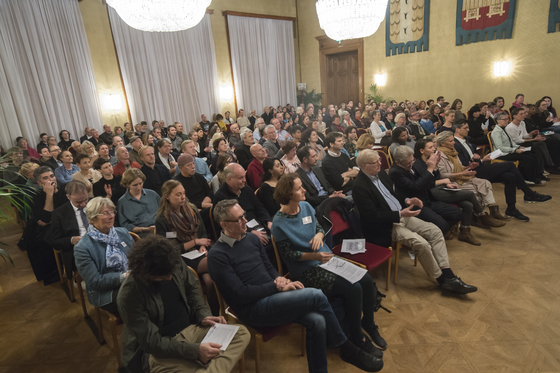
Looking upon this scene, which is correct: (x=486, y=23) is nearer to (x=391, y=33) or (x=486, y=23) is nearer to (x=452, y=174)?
(x=391, y=33)

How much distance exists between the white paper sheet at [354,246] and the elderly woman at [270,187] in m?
0.92

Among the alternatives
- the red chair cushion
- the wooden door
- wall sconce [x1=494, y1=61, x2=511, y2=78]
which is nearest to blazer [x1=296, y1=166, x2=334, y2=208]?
the red chair cushion

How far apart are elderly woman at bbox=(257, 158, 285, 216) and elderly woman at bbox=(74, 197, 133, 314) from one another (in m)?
1.57

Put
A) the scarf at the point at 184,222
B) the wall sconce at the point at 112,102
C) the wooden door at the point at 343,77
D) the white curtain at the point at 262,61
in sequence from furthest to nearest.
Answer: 1. the wooden door at the point at 343,77
2. the white curtain at the point at 262,61
3. the wall sconce at the point at 112,102
4. the scarf at the point at 184,222

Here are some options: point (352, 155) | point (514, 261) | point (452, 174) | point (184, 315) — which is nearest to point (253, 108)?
point (352, 155)

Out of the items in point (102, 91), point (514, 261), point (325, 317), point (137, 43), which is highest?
point (137, 43)

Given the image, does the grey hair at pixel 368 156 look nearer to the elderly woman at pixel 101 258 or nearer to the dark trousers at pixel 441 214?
the dark trousers at pixel 441 214

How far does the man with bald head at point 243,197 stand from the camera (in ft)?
10.6

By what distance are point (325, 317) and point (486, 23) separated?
11275 mm

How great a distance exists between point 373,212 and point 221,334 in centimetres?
183

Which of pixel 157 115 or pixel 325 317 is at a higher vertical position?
pixel 157 115

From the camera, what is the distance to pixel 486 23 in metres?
9.91

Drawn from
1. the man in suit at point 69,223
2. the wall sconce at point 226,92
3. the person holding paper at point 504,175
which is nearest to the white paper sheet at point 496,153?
the person holding paper at point 504,175

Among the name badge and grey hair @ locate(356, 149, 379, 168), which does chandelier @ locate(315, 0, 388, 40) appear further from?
the name badge
